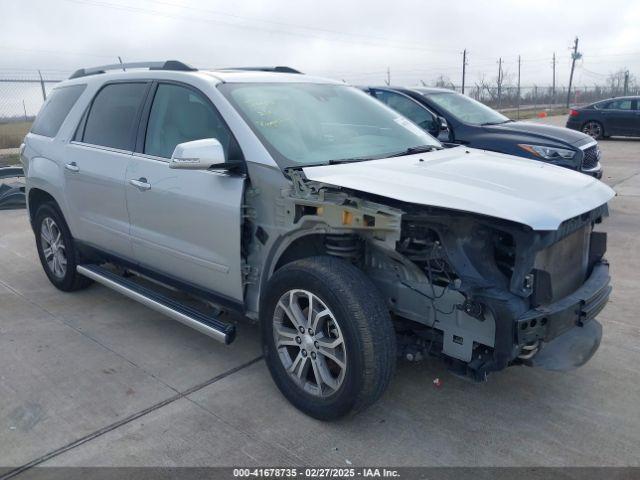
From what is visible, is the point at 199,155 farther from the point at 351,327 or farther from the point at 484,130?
the point at 484,130

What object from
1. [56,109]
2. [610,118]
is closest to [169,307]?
[56,109]

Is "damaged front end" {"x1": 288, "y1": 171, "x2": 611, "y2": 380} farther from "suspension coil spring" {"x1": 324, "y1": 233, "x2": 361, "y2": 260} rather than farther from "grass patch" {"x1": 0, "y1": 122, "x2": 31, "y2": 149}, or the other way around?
"grass patch" {"x1": 0, "y1": 122, "x2": 31, "y2": 149}

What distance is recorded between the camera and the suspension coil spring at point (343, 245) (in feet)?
10.3

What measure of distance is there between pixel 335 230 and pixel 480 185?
781mm

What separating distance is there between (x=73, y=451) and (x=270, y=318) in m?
1.21

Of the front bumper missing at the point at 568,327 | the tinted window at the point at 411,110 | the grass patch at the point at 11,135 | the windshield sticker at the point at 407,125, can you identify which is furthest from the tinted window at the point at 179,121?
the grass patch at the point at 11,135

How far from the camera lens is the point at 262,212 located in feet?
11.1

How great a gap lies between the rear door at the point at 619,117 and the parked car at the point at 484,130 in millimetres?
11510

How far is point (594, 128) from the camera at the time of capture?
18859 mm

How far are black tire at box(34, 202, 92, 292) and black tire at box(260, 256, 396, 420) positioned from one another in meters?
2.66

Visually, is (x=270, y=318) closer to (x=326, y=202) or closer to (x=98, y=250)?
(x=326, y=202)

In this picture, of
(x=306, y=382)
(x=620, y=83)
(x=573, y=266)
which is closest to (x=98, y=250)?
(x=306, y=382)

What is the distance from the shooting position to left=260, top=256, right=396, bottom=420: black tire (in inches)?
113

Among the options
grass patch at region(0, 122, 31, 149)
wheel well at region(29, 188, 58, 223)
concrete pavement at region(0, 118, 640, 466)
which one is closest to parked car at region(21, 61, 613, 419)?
concrete pavement at region(0, 118, 640, 466)
